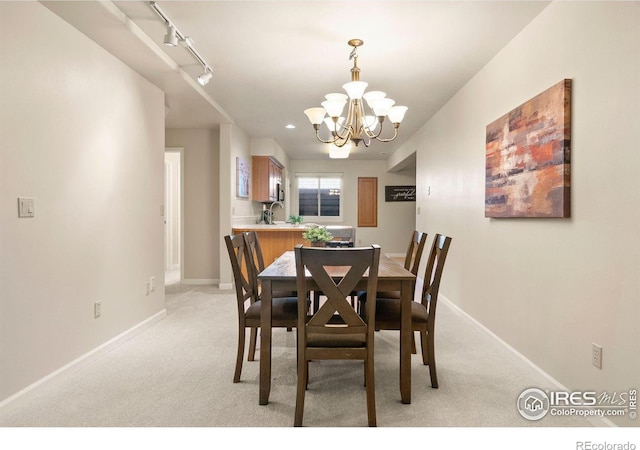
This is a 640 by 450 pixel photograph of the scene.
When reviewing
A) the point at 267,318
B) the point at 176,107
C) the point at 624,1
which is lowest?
the point at 267,318

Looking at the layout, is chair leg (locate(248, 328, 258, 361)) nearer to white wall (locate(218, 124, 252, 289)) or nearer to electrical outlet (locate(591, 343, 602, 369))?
electrical outlet (locate(591, 343, 602, 369))

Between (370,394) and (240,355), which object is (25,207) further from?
(370,394)

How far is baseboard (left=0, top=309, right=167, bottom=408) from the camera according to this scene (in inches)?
84.0

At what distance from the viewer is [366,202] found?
31.7 feet

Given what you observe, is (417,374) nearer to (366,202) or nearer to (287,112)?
(287,112)

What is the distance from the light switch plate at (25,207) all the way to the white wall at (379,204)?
743 centimetres

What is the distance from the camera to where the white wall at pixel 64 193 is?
6.84ft

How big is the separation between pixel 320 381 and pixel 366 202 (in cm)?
753

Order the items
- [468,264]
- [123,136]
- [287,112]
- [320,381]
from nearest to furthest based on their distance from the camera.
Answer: [320,381]
[123,136]
[468,264]
[287,112]

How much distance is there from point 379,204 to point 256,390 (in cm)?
779

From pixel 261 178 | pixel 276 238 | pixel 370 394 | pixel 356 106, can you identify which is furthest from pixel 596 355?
pixel 261 178

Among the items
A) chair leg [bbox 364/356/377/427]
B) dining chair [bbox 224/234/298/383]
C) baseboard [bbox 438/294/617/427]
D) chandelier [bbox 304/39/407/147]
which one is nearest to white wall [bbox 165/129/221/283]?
chandelier [bbox 304/39/407/147]

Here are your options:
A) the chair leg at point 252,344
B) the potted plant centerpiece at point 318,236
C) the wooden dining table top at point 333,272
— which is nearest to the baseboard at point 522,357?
the wooden dining table top at point 333,272

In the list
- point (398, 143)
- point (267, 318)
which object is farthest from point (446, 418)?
point (398, 143)
